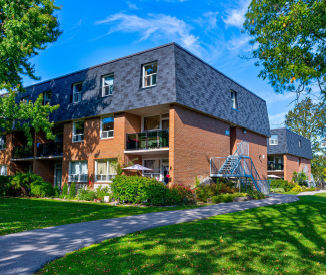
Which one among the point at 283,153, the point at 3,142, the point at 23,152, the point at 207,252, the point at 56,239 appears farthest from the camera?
the point at 283,153

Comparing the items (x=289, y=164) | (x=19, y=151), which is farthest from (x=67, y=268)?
(x=289, y=164)

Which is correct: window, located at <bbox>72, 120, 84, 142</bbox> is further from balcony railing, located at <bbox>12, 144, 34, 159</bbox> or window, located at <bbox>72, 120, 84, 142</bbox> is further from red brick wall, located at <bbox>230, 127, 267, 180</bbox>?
red brick wall, located at <bbox>230, 127, 267, 180</bbox>

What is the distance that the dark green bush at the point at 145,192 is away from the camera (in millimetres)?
15836

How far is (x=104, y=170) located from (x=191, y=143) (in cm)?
684

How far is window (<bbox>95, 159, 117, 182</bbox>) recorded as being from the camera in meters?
21.0

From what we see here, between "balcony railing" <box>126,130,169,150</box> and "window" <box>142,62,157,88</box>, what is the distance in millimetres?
3310

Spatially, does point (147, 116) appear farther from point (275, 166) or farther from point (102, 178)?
point (275, 166)

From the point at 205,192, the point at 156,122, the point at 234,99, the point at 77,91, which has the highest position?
the point at 77,91

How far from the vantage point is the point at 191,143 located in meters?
19.8

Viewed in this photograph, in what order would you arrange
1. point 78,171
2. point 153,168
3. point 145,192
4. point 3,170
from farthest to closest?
1. point 3,170
2. point 78,171
3. point 153,168
4. point 145,192

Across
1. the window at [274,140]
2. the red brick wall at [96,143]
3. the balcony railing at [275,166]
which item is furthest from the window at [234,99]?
the balcony railing at [275,166]

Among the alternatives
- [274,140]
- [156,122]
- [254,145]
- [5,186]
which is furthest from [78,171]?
[274,140]

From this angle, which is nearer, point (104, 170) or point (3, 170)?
point (104, 170)

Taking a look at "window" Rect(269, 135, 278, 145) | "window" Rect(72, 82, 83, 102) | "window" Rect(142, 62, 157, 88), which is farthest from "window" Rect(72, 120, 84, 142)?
"window" Rect(269, 135, 278, 145)
